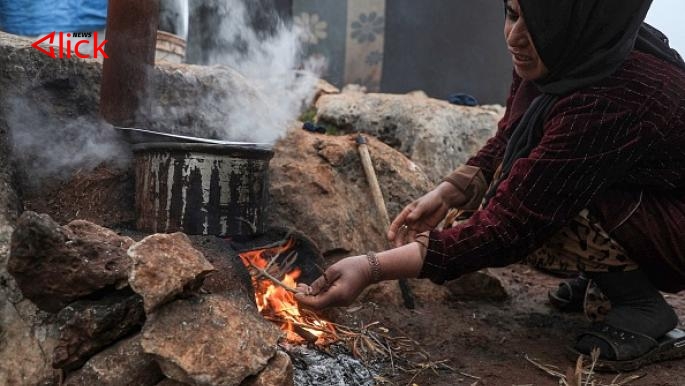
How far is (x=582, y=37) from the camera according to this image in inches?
87.2

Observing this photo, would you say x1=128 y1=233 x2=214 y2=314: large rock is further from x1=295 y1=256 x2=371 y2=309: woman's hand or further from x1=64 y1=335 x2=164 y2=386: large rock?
x1=295 y1=256 x2=371 y2=309: woman's hand

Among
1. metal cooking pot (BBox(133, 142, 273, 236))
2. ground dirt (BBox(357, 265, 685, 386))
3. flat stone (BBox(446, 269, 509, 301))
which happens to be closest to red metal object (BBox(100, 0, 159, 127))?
metal cooking pot (BBox(133, 142, 273, 236))

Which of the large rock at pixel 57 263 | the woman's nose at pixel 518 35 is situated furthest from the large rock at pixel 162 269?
the woman's nose at pixel 518 35

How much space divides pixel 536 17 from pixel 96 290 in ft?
6.06

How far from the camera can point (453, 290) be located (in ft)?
11.8

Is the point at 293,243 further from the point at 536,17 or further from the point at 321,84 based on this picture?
the point at 321,84

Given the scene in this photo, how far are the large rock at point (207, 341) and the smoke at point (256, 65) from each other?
2.12 m

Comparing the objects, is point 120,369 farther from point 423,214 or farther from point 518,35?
point 518,35

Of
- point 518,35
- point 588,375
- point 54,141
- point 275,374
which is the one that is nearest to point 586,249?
point 588,375

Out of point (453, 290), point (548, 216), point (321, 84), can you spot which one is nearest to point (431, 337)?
point (453, 290)

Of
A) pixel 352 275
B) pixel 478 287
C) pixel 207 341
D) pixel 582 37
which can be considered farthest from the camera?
pixel 478 287

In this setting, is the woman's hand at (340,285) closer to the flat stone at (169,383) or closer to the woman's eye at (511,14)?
the flat stone at (169,383)

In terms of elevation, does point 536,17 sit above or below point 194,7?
below

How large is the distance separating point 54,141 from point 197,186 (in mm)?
1027
